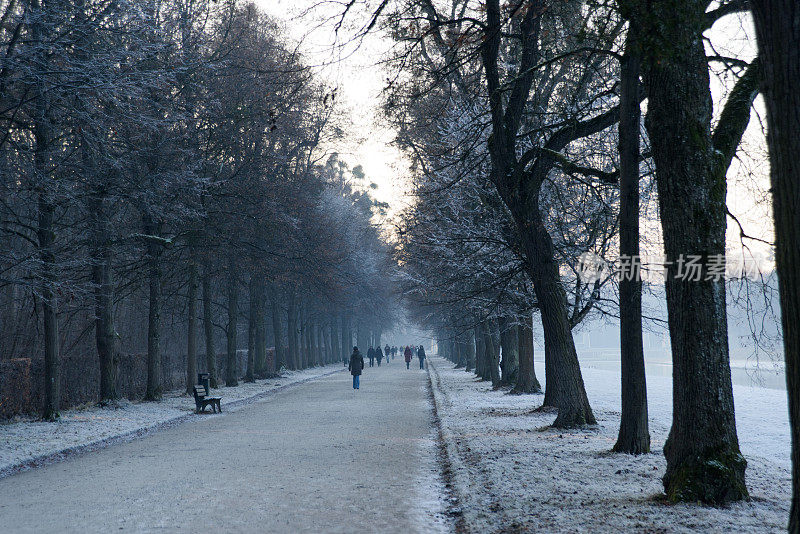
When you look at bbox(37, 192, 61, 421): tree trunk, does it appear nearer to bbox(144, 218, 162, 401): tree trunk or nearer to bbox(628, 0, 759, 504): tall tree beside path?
bbox(144, 218, 162, 401): tree trunk

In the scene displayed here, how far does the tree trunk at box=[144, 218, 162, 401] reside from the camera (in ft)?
75.0

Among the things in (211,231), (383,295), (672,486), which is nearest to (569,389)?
(672,486)

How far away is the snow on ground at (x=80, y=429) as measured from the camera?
12.6m

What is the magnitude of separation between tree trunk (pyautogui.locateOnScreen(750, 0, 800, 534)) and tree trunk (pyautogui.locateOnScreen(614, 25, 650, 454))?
20.7 feet

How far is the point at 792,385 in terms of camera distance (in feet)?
14.0

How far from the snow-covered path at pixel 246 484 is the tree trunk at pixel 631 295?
2.98 meters

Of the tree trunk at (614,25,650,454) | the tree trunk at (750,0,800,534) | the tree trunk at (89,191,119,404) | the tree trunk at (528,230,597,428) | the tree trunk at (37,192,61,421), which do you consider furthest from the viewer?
the tree trunk at (89,191,119,404)

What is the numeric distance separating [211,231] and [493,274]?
403 inches

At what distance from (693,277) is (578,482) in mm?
2874

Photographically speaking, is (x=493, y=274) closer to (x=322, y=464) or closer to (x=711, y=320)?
(x=322, y=464)

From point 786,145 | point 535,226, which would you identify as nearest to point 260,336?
point 535,226

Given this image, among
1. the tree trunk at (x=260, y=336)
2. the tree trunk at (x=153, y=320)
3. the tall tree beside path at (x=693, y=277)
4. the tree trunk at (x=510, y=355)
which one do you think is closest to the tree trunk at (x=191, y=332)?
the tree trunk at (x=153, y=320)

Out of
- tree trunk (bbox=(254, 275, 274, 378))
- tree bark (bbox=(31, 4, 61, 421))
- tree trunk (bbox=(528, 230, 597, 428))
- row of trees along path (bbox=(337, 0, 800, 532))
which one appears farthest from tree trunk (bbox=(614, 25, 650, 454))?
tree trunk (bbox=(254, 275, 274, 378))

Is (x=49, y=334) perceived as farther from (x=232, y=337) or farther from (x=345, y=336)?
(x=345, y=336)
